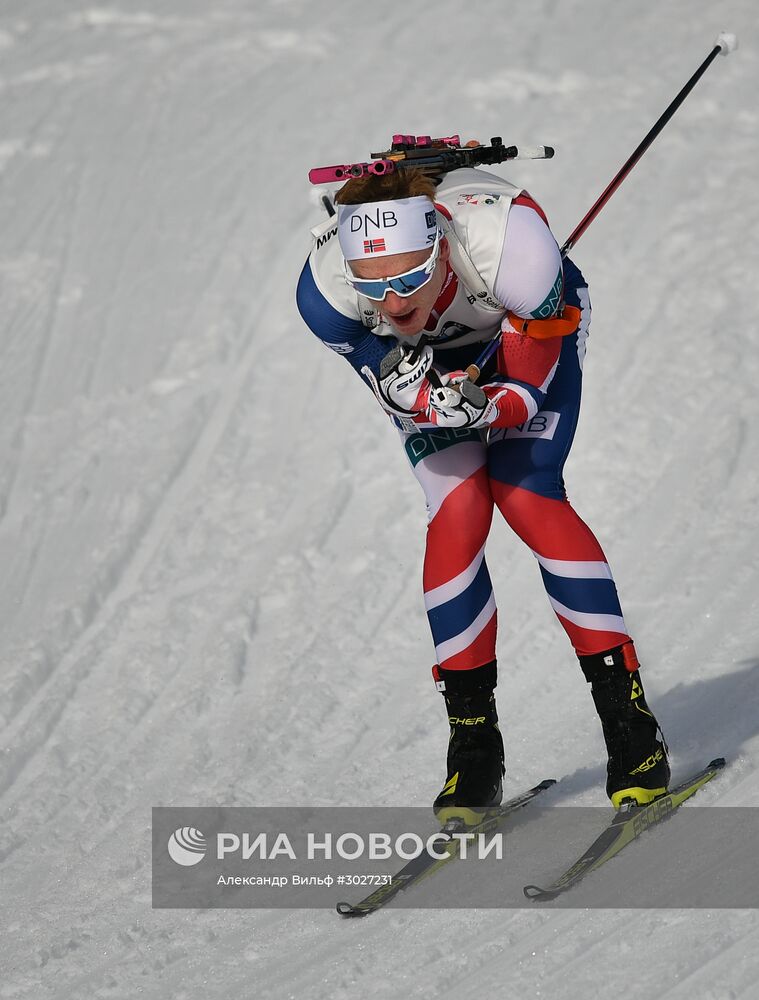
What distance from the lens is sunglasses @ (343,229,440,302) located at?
3.47 metres

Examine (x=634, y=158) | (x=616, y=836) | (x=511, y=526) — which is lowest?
(x=616, y=836)

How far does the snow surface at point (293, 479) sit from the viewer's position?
3.95 m

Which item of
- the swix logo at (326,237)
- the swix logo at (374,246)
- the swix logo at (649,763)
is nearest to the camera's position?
the swix logo at (374,246)

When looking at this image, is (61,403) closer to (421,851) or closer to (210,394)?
(210,394)

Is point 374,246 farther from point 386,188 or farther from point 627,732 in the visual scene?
point 627,732

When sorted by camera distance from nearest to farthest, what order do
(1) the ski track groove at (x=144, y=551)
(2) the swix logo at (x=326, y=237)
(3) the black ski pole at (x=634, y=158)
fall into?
(2) the swix logo at (x=326, y=237) → (3) the black ski pole at (x=634, y=158) → (1) the ski track groove at (x=144, y=551)

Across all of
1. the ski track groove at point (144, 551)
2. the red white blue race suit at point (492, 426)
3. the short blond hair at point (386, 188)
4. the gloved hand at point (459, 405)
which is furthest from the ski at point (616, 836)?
the ski track groove at point (144, 551)

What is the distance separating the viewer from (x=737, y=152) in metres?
8.79

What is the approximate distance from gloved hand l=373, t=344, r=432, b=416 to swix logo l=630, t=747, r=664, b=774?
1262 millimetres

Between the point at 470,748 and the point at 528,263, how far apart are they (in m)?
1.54

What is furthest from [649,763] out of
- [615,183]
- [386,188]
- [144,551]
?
[144,551]

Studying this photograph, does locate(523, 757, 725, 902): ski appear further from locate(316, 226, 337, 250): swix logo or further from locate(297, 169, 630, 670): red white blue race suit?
locate(316, 226, 337, 250): swix logo

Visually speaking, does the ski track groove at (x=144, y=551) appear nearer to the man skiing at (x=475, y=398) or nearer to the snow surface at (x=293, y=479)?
the snow surface at (x=293, y=479)

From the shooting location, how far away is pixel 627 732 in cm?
382
